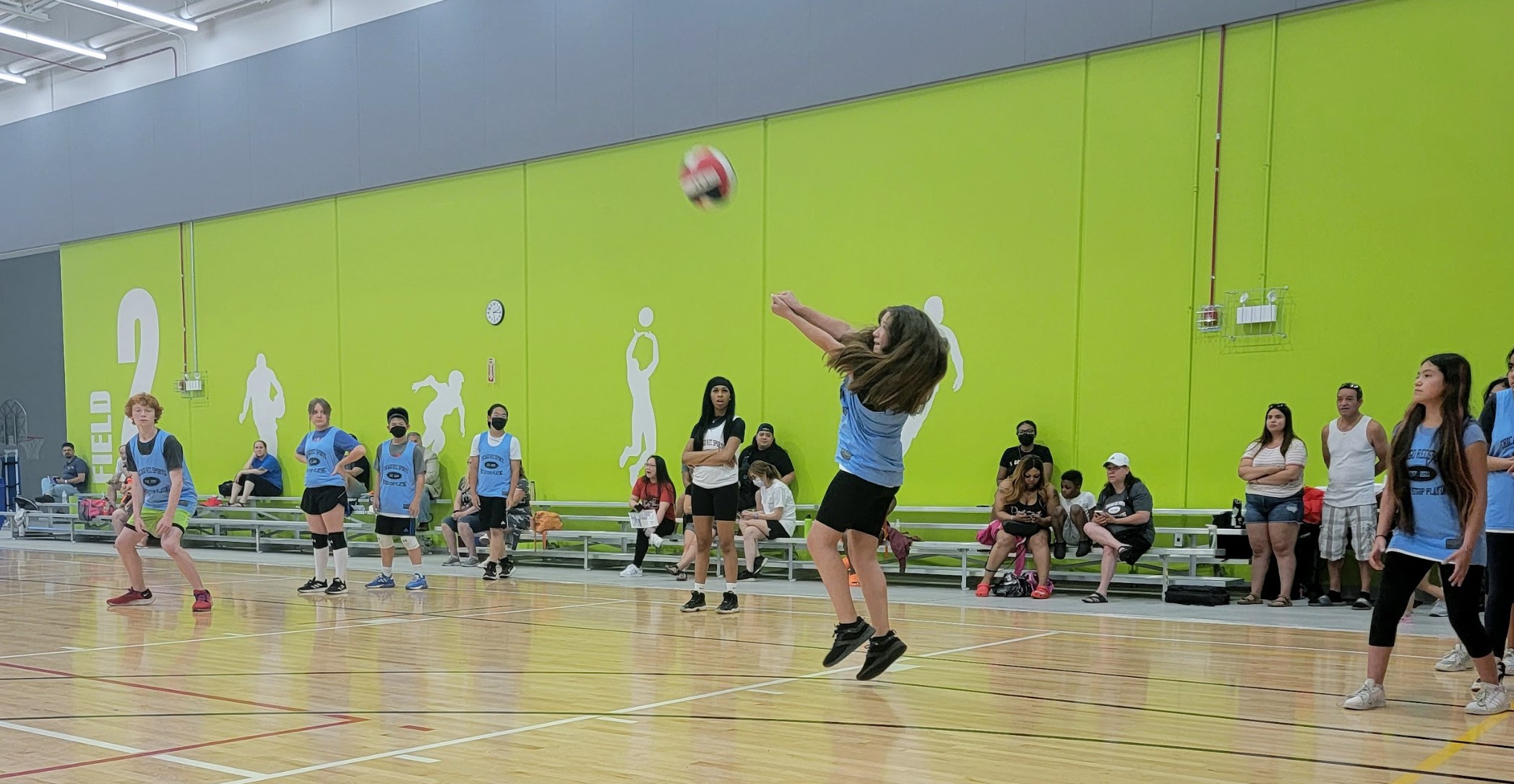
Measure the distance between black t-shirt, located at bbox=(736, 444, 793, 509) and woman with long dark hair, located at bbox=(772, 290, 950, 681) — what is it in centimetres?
645

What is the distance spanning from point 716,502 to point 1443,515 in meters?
4.67

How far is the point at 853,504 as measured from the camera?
5215 millimetres

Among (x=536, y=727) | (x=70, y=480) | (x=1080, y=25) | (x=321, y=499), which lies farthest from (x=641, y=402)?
(x=70, y=480)

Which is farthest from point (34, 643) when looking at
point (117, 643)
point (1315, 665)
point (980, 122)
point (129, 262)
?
point (129, 262)

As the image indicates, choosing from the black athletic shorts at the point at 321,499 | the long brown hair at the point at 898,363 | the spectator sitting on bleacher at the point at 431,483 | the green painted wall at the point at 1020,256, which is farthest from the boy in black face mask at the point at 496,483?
the long brown hair at the point at 898,363

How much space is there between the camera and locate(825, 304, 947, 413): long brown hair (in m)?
5.00

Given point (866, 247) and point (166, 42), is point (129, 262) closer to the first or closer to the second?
point (166, 42)

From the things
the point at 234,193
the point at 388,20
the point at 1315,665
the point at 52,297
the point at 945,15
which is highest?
the point at 388,20

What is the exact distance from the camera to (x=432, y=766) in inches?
154

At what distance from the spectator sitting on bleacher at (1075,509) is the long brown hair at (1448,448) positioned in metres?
5.02

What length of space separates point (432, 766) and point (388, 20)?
525 inches

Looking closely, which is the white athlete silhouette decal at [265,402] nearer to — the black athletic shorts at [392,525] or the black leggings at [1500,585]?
the black athletic shorts at [392,525]

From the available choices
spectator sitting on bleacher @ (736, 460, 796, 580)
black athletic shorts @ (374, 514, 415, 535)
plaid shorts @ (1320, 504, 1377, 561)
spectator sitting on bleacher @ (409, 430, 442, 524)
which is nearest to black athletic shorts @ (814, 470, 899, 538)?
plaid shorts @ (1320, 504, 1377, 561)

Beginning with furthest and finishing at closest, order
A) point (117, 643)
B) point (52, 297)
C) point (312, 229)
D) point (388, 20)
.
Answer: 1. point (52, 297)
2. point (312, 229)
3. point (388, 20)
4. point (117, 643)
